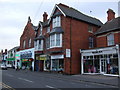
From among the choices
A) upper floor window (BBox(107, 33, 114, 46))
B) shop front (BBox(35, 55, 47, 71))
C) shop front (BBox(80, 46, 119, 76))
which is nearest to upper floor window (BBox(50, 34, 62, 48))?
shop front (BBox(80, 46, 119, 76))

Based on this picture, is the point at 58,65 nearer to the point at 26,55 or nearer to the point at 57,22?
the point at 57,22

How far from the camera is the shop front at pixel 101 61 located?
2152 cm

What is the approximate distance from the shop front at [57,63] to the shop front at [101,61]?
3505 millimetres

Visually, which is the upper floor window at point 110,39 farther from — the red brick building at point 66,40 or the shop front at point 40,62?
the shop front at point 40,62

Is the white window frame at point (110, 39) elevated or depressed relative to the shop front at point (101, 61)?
elevated

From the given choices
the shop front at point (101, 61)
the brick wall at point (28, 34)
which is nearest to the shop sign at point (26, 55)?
the brick wall at point (28, 34)

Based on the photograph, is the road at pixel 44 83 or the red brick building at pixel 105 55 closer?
the road at pixel 44 83

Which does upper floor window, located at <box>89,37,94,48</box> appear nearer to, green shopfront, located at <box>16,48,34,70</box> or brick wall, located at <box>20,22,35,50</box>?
green shopfront, located at <box>16,48,34,70</box>

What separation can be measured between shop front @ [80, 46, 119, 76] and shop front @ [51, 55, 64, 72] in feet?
11.5

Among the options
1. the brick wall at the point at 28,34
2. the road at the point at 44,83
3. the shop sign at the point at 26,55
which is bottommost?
the road at the point at 44,83

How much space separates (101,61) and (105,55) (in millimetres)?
1367

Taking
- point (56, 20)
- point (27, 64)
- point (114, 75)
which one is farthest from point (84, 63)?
point (27, 64)

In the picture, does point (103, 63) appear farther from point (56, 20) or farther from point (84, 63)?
point (56, 20)

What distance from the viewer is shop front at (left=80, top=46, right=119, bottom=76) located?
21516 mm
